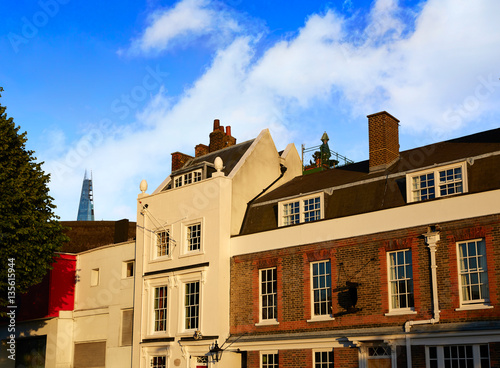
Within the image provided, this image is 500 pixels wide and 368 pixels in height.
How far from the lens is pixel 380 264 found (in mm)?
25297

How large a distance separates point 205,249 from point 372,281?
31.1 ft

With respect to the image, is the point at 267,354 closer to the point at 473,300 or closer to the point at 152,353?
the point at 152,353

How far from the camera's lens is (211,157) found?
3781 centimetres

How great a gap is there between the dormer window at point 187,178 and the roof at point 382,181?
157 inches

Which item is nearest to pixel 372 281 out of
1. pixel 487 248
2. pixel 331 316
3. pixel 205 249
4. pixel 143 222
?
pixel 331 316

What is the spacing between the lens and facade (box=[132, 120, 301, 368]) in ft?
101

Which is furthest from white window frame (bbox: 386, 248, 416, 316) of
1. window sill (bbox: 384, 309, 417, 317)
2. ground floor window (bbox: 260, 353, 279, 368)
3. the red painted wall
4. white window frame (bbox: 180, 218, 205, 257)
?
the red painted wall

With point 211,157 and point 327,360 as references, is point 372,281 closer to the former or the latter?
point 327,360

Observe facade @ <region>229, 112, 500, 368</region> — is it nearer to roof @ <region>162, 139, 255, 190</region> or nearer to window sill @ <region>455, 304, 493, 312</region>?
window sill @ <region>455, 304, 493, 312</region>

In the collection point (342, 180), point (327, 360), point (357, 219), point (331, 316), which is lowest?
point (327, 360)

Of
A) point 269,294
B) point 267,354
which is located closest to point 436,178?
point 269,294

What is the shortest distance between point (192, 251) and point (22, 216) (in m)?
8.52

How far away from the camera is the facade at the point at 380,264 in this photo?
22.8m

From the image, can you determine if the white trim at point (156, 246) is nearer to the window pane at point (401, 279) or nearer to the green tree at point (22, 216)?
the green tree at point (22, 216)
